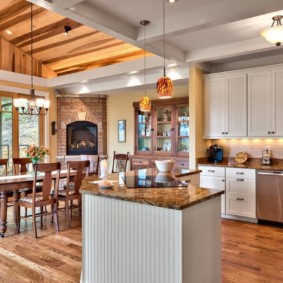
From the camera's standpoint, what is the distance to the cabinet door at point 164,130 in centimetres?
651

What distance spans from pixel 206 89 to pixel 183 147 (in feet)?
5.18

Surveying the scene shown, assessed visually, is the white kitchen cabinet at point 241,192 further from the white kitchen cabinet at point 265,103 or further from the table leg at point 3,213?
the table leg at point 3,213

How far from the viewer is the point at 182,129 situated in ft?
20.9

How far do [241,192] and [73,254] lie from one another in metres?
2.84

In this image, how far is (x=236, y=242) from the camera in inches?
146

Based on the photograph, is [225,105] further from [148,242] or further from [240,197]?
[148,242]

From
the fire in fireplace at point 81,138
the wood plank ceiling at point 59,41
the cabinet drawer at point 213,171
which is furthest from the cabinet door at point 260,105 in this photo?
the fire in fireplace at point 81,138

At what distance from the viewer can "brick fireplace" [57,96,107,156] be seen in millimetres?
7379

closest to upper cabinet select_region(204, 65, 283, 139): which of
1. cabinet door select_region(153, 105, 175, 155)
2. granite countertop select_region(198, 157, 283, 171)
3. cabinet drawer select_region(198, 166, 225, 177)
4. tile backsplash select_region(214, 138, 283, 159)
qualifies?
tile backsplash select_region(214, 138, 283, 159)

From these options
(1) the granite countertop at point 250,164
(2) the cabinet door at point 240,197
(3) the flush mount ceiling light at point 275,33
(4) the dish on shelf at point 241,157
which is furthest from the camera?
(4) the dish on shelf at point 241,157

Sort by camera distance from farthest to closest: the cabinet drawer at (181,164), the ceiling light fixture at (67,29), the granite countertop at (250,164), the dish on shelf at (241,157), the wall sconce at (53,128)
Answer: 1. the wall sconce at (53,128)
2. the cabinet drawer at (181,164)
3. the ceiling light fixture at (67,29)
4. the dish on shelf at (241,157)
5. the granite countertop at (250,164)

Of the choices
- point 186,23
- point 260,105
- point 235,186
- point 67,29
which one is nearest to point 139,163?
point 235,186

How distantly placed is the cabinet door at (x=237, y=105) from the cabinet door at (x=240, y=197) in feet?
2.77

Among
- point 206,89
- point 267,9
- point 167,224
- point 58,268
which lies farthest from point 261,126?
point 58,268
